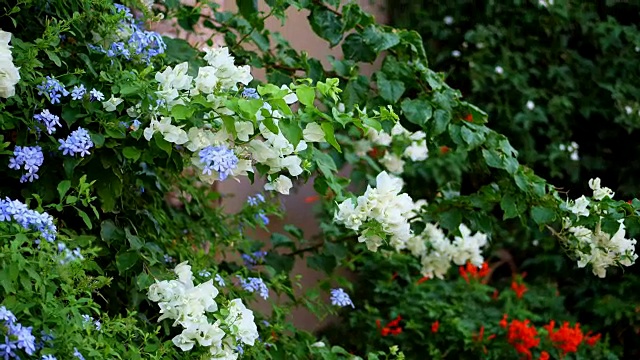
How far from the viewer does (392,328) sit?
3504 millimetres

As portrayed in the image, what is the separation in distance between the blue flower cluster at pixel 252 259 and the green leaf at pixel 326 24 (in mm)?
669

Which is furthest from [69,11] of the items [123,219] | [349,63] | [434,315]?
[434,315]

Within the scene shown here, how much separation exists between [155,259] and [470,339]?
56.5 inches

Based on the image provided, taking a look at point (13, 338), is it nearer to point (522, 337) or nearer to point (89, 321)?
point (89, 321)

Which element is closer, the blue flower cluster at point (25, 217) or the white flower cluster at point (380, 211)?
the blue flower cluster at point (25, 217)

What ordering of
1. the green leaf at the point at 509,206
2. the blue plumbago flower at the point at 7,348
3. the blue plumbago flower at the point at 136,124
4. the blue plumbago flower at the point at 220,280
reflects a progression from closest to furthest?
1. the blue plumbago flower at the point at 7,348
2. the blue plumbago flower at the point at 136,124
3. the blue plumbago flower at the point at 220,280
4. the green leaf at the point at 509,206

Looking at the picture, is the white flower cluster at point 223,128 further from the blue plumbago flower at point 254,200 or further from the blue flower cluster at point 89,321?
the blue plumbago flower at point 254,200

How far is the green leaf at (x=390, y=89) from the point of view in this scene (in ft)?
8.79

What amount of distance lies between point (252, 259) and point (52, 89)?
99 centimetres

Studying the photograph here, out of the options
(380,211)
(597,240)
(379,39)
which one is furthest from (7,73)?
(597,240)

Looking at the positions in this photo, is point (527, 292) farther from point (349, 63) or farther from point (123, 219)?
point (123, 219)

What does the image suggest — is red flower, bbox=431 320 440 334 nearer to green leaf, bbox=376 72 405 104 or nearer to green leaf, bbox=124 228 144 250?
green leaf, bbox=376 72 405 104

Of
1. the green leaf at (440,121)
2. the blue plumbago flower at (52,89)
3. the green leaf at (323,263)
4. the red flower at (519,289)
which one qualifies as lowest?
the red flower at (519,289)

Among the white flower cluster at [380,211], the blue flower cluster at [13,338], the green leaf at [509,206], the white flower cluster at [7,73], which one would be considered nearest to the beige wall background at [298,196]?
the green leaf at [509,206]
